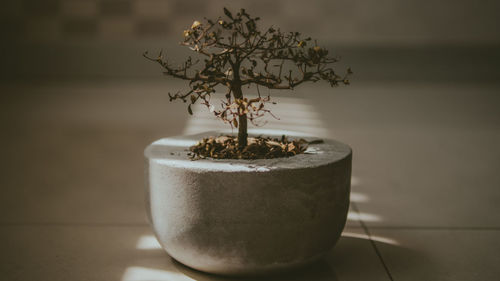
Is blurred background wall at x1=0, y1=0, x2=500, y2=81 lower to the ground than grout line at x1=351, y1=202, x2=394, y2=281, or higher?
higher

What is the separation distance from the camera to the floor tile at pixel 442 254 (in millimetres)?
2184

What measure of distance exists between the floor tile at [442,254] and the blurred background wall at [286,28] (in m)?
5.25

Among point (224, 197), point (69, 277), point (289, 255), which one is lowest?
point (69, 277)

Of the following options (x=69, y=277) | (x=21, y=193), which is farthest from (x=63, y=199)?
(x=69, y=277)

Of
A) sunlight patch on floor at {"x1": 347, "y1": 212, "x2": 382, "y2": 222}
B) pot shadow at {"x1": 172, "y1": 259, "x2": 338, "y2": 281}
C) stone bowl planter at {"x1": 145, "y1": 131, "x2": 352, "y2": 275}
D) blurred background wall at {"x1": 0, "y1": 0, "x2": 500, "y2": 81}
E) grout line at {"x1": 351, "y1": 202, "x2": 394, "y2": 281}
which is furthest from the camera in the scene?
blurred background wall at {"x1": 0, "y1": 0, "x2": 500, "y2": 81}

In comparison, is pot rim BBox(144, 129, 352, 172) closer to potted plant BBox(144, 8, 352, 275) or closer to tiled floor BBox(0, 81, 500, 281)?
potted plant BBox(144, 8, 352, 275)

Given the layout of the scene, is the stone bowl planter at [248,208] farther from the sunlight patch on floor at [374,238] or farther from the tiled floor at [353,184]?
the sunlight patch on floor at [374,238]

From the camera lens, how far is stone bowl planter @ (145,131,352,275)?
1892 millimetres

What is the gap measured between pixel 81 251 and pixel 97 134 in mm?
2287

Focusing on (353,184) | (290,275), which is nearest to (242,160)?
(290,275)

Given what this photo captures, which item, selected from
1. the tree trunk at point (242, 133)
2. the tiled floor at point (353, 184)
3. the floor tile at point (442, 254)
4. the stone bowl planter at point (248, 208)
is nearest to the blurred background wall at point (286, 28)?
the tiled floor at point (353, 184)

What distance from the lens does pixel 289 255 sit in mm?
1990

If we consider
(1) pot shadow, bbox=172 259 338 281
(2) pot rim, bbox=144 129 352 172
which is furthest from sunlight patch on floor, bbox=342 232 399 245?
(2) pot rim, bbox=144 129 352 172

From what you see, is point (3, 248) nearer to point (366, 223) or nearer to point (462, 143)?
point (366, 223)
